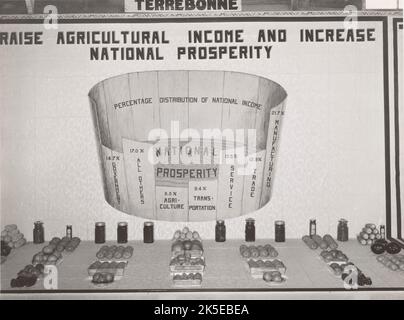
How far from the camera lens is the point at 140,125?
393cm

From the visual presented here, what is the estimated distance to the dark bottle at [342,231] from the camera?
13.5ft

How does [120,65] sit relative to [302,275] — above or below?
above

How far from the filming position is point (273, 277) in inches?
123

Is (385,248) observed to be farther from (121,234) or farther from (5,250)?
(5,250)

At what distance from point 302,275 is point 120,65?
2.41 meters

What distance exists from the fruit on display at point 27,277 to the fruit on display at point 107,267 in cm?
37

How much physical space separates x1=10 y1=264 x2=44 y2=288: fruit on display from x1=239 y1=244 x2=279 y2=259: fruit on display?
1.56 metres

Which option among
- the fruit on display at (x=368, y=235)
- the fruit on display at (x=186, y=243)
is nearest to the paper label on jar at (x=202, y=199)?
the fruit on display at (x=186, y=243)

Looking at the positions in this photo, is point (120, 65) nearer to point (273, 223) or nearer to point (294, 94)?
point (294, 94)
